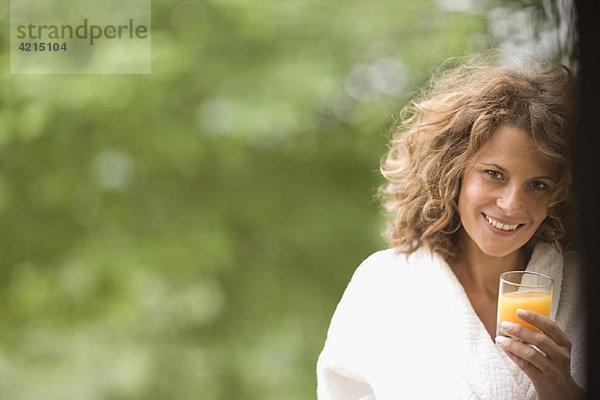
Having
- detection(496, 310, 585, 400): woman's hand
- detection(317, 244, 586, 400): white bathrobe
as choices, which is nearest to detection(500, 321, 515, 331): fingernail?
detection(496, 310, 585, 400): woman's hand

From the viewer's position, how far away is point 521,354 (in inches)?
41.6

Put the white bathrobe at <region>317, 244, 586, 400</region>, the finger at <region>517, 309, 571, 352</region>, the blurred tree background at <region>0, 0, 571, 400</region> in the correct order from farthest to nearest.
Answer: the blurred tree background at <region>0, 0, 571, 400</region>
the white bathrobe at <region>317, 244, 586, 400</region>
the finger at <region>517, 309, 571, 352</region>

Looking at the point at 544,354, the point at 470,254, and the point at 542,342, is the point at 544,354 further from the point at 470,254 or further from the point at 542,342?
the point at 470,254

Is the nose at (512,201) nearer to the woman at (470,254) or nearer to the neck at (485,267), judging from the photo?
the woman at (470,254)

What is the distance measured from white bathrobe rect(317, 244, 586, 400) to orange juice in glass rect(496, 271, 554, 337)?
0.27ft

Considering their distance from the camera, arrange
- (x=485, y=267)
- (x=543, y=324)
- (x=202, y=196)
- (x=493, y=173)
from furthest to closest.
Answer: (x=202, y=196)
(x=485, y=267)
(x=493, y=173)
(x=543, y=324)

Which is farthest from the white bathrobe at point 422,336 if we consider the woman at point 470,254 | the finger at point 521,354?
the finger at point 521,354

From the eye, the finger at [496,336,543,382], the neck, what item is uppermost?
the eye

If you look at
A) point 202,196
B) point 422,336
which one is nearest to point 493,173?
point 422,336

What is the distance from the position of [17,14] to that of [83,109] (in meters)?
0.42

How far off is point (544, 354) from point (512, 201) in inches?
9.6

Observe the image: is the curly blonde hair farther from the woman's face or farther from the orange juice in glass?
the orange juice in glass

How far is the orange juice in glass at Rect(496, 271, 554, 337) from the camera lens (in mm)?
1070

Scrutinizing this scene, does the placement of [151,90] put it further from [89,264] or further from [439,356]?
[439,356]
